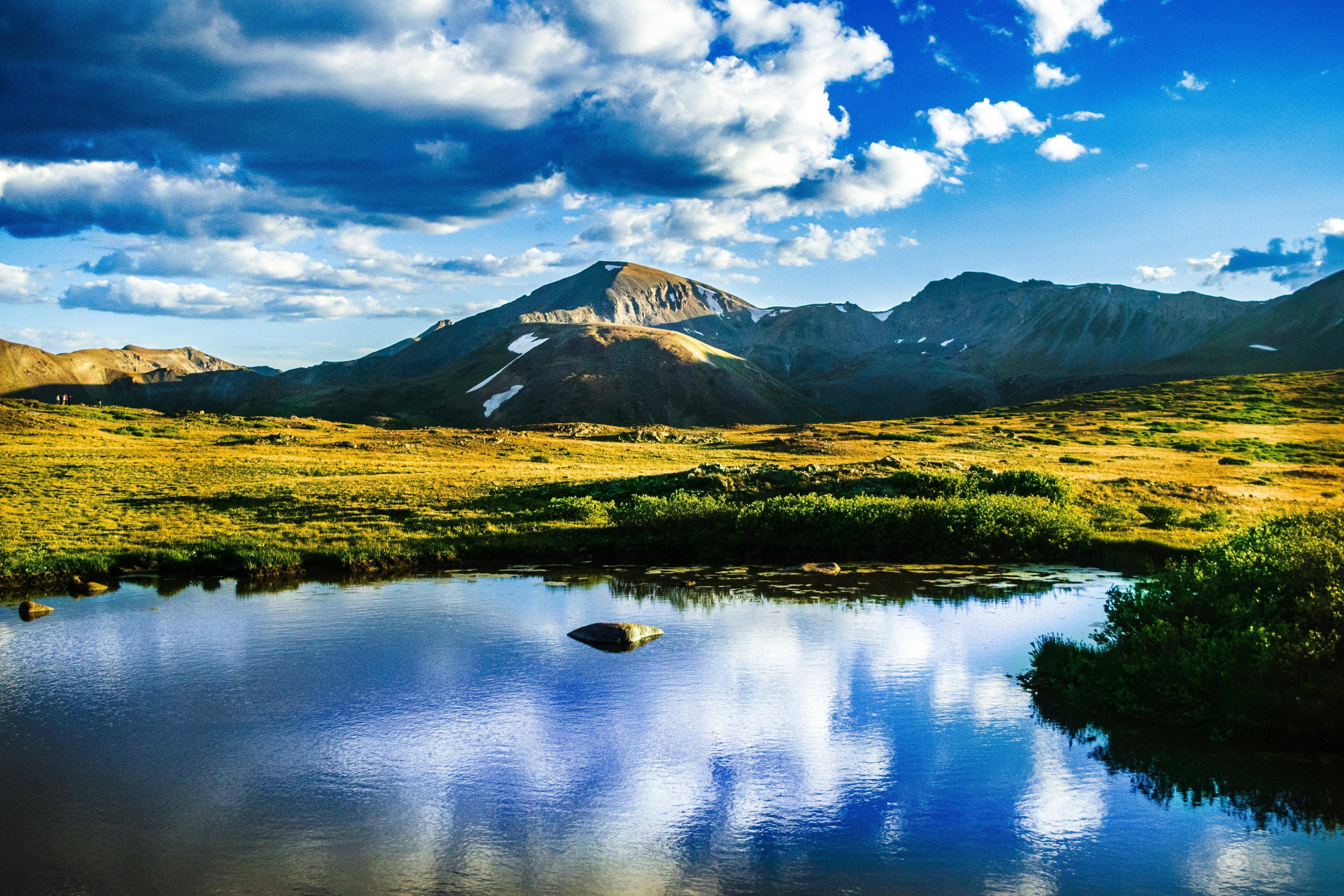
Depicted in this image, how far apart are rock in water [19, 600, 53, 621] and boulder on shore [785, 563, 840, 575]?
2674 cm

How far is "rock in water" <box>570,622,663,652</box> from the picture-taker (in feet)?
83.4

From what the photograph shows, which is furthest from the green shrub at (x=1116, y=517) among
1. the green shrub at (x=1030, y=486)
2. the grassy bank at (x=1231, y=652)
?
the grassy bank at (x=1231, y=652)

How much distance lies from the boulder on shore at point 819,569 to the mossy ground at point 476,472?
748 centimetres

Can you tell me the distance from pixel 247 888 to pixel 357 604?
18.5 m

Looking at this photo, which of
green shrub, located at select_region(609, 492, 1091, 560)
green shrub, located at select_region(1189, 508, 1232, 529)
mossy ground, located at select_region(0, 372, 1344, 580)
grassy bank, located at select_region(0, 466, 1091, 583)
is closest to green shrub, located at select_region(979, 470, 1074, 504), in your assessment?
mossy ground, located at select_region(0, 372, 1344, 580)

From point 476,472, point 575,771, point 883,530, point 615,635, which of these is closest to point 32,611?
point 615,635

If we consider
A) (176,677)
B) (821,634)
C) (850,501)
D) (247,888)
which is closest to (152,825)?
(247,888)

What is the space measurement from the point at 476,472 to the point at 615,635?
Answer: 4773 cm

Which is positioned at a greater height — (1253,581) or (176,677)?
(1253,581)

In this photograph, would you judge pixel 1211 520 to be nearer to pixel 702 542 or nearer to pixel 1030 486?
pixel 1030 486

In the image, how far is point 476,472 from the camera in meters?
71.1

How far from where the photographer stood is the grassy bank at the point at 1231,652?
1706cm

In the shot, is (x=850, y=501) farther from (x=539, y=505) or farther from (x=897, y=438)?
(x=897, y=438)

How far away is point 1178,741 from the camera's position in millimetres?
18000
